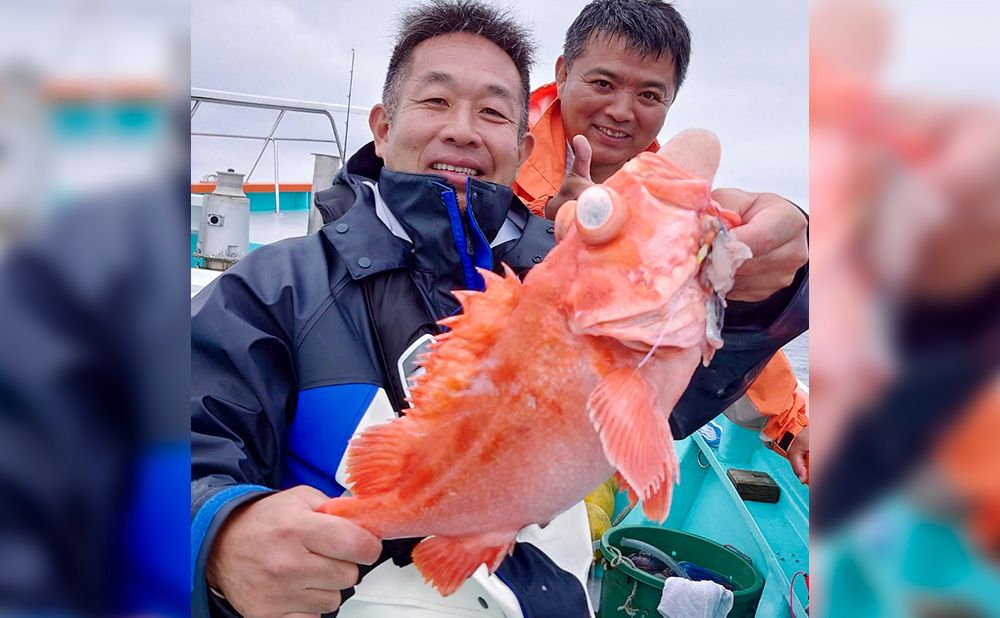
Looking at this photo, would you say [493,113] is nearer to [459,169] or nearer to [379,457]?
[459,169]

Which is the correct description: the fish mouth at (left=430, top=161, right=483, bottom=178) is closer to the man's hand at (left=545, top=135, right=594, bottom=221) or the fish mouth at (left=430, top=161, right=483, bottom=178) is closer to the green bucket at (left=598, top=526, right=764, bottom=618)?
the man's hand at (left=545, top=135, right=594, bottom=221)

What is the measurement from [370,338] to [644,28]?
2.12 metres

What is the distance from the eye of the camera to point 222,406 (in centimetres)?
150

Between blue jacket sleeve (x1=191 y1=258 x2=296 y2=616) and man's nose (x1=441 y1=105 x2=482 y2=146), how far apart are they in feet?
2.14

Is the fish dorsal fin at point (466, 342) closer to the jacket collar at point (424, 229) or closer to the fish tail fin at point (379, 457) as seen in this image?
the fish tail fin at point (379, 457)

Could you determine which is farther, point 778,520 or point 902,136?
point 778,520

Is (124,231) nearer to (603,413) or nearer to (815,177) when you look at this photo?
(815,177)

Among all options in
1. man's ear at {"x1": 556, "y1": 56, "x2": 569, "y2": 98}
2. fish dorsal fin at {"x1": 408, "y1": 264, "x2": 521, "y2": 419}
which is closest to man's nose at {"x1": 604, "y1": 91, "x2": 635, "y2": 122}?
man's ear at {"x1": 556, "y1": 56, "x2": 569, "y2": 98}

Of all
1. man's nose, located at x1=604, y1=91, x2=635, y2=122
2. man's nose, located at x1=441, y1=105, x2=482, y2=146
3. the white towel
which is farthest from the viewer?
man's nose, located at x1=604, y1=91, x2=635, y2=122

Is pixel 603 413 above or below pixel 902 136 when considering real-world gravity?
below

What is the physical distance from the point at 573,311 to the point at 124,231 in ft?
2.19

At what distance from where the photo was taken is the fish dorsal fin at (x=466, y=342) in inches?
42.2

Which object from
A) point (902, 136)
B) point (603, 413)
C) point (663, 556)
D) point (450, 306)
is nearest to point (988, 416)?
point (902, 136)

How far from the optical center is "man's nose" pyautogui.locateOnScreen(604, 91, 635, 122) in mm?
3010
